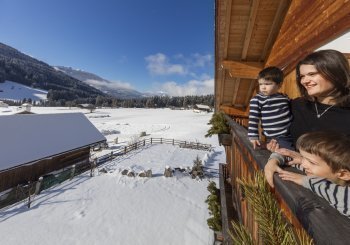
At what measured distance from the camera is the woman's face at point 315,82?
6.40 ft

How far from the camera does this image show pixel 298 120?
2.31 meters

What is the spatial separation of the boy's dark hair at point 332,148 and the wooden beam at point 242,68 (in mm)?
5451

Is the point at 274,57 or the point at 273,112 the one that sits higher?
the point at 274,57

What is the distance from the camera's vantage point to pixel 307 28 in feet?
12.5

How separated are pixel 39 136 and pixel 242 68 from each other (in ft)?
65.9

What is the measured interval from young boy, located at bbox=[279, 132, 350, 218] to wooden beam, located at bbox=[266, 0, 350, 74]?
2.04 metres

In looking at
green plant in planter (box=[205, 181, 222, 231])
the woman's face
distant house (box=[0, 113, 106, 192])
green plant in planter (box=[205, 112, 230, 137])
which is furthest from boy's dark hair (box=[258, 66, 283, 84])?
distant house (box=[0, 113, 106, 192])

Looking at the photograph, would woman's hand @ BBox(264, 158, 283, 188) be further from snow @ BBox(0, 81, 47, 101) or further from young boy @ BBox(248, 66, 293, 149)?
snow @ BBox(0, 81, 47, 101)

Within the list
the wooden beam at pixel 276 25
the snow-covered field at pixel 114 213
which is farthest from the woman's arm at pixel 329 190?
the snow-covered field at pixel 114 213

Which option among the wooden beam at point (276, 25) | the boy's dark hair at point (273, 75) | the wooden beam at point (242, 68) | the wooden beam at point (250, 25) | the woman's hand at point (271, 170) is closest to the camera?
the woman's hand at point (271, 170)

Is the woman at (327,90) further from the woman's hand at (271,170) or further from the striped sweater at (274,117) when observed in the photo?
the striped sweater at (274,117)

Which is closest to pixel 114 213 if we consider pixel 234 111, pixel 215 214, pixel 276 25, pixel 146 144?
pixel 215 214

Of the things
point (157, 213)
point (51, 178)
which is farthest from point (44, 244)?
point (51, 178)

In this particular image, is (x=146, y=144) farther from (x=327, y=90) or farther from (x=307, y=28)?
(x=327, y=90)
